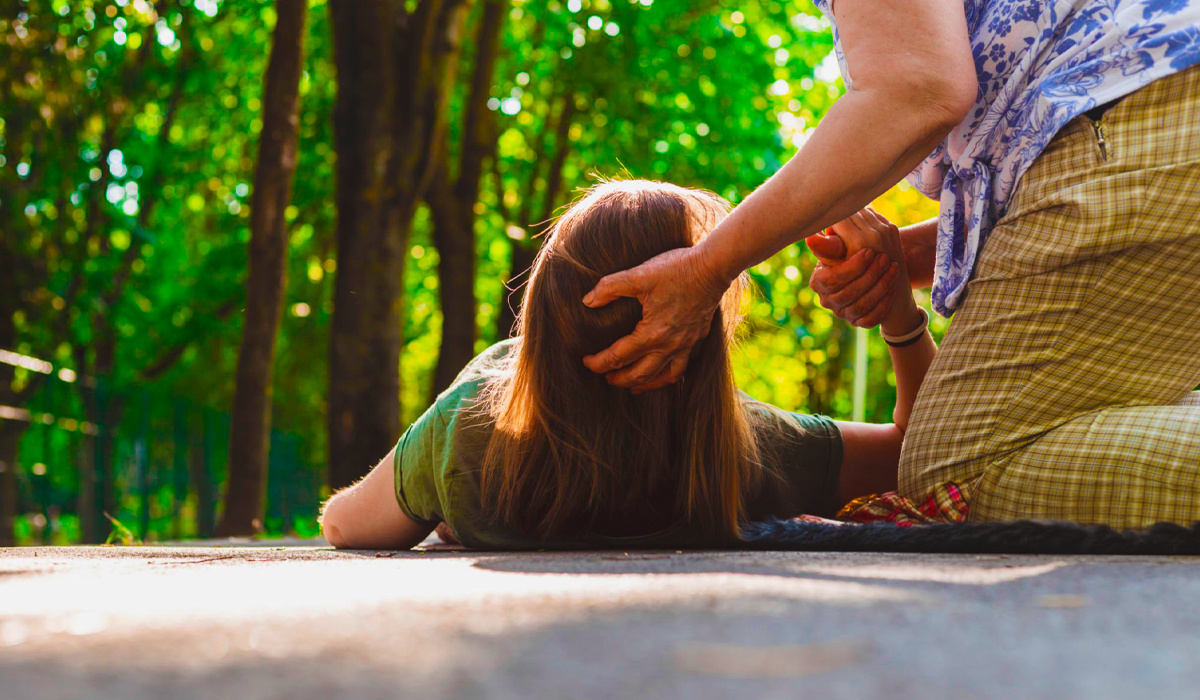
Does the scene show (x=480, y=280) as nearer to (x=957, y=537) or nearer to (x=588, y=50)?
(x=588, y=50)

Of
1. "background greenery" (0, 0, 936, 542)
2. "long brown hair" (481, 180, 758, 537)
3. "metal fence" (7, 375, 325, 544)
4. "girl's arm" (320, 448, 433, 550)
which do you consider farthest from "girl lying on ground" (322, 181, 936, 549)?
"background greenery" (0, 0, 936, 542)

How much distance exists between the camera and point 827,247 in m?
3.47

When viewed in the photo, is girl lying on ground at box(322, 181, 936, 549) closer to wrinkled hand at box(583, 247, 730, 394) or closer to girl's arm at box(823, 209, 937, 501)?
wrinkled hand at box(583, 247, 730, 394)

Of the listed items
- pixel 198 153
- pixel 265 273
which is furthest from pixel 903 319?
pixel 198 153

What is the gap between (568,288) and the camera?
2.83 m

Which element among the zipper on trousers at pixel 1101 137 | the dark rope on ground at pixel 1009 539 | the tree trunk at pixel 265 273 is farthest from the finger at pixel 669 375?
the tree trunk at pixel 265 273

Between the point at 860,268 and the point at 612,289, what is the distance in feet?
3.78

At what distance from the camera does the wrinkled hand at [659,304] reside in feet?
8.80

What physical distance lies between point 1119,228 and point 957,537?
2.86 feet

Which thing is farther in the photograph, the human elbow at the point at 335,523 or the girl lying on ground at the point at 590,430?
the human elbow at the point at 335,523

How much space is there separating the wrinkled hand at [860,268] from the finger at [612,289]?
908 millimetres

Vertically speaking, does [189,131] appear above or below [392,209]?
above

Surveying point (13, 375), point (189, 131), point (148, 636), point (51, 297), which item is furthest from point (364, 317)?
point (189, 131)

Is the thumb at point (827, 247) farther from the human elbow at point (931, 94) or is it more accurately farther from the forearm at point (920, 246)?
the human elbow at point (931, 94)
